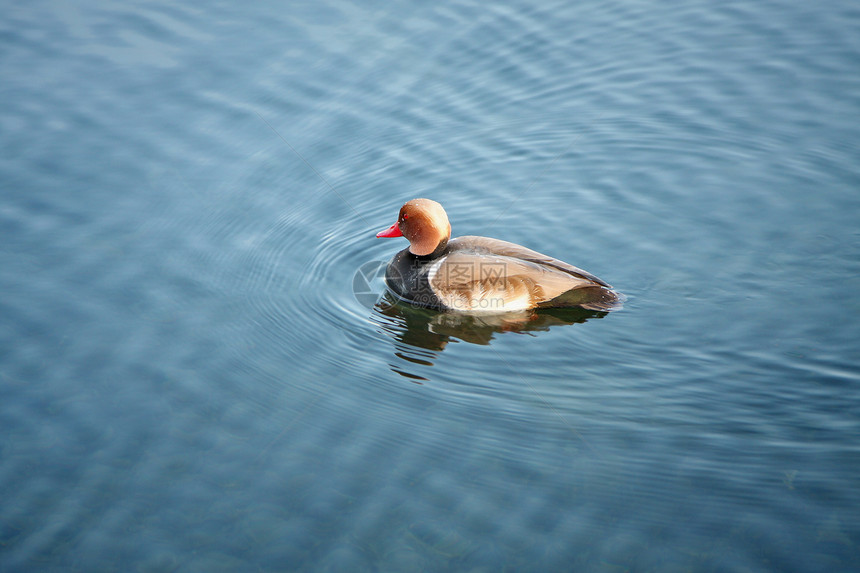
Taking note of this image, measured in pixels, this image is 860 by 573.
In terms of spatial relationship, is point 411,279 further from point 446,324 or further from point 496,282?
point 496,282

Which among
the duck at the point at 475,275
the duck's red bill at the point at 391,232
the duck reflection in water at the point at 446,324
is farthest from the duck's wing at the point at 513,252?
the duck's red bill at the point at 391,232

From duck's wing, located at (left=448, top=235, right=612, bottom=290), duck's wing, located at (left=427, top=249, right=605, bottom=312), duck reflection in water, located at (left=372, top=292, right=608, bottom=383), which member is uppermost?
duck's wing, located at (left=448, top=235, right=612, bottom=290)

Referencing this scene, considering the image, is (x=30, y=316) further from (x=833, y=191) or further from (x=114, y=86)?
(x=833, y=191)

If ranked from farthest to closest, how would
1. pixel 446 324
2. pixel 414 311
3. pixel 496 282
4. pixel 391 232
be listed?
pixel 391 232 < pixel 414 311 < pixel 446 324 < pixel 496 282

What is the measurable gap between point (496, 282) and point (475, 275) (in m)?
0.17

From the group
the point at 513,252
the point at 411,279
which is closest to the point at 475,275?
the point at 513,252

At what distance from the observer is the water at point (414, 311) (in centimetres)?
421

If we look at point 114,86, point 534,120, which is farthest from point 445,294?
point 114,86

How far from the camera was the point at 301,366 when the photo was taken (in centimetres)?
548

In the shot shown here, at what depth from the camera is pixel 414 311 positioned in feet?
20.5

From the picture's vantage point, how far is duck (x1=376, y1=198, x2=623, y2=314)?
5.88 meters

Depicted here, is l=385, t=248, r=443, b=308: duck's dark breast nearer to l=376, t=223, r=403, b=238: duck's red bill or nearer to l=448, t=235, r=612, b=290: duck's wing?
l=376, t=223, r=403, b=238: duck's red bill

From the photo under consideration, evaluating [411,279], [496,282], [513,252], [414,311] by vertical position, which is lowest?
[414,311]

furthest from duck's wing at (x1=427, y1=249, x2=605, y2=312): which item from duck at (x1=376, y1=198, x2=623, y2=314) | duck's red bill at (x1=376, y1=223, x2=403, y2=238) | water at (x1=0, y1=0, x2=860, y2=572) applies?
duck's red bill at (x1=376, y1=223, x2=403, y2=238)
